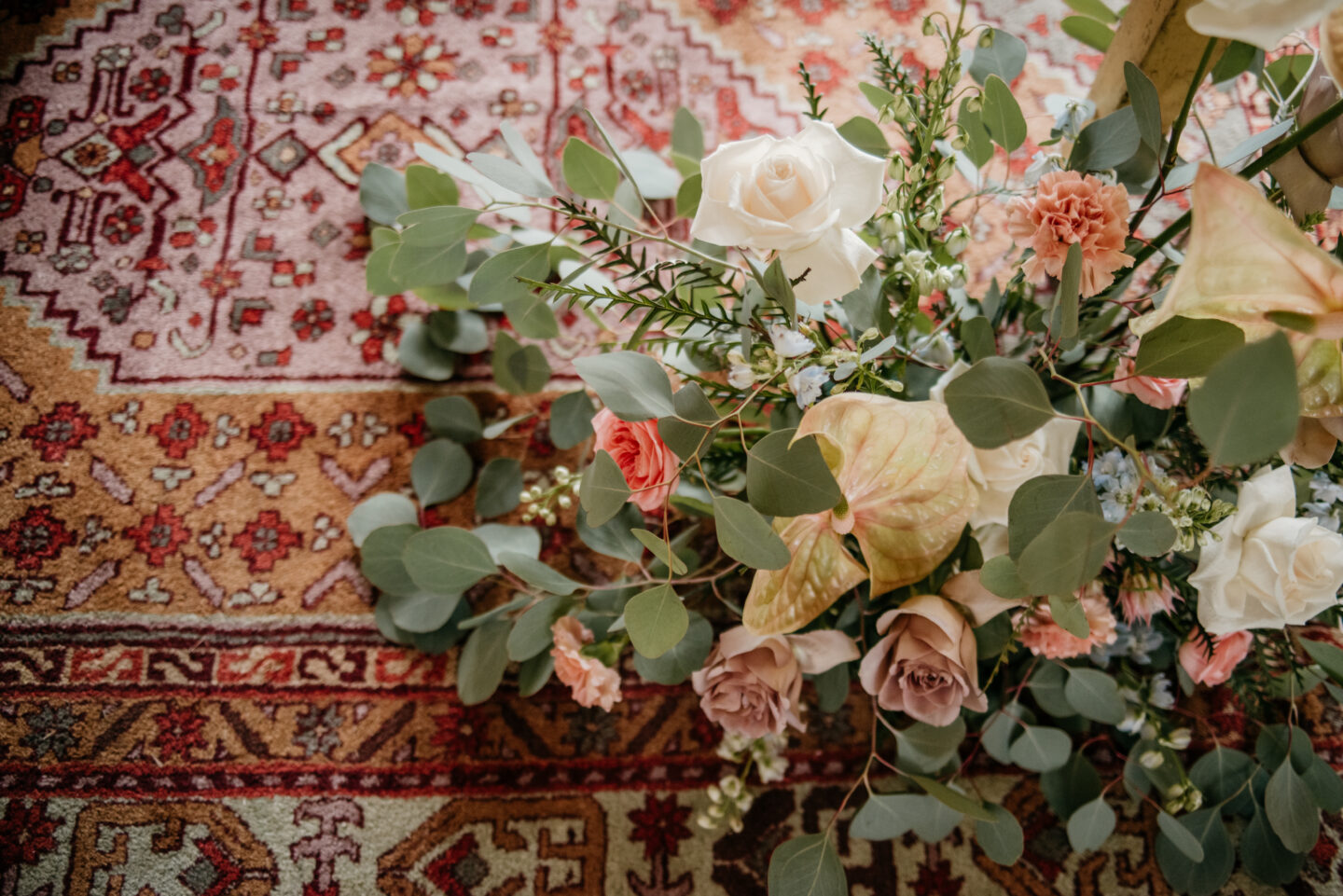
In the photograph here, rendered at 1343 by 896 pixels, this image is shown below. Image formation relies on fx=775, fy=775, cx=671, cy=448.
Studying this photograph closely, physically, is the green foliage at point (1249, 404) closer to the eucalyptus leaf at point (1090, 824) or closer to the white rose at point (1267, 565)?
the white rose at point (1267, 565)

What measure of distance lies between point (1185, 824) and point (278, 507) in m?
1.22

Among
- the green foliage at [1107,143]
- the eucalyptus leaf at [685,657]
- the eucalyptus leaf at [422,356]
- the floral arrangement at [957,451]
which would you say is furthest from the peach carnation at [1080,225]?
the eucalyptus leaf at [422,356]

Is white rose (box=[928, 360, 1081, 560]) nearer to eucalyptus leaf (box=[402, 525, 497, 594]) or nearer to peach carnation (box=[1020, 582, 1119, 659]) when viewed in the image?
peach carnation (box=[1020, 582, 1119, 659])

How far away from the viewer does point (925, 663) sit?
24.6 inches

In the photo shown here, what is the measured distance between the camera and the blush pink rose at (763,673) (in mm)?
720

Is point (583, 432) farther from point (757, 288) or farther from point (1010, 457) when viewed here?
point (1010, 457)

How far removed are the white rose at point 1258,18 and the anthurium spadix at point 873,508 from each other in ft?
0.83

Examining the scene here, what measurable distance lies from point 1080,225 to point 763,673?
1.50 feet

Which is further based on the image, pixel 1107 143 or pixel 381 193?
pixel 381 193

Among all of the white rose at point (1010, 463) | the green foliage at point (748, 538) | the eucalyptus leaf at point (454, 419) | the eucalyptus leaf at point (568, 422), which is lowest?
the eucalyptus leaf at point (454, 419)

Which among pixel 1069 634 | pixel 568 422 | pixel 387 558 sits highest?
pixel 1069 634

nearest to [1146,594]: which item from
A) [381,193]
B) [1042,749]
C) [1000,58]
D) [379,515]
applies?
[1042,749]

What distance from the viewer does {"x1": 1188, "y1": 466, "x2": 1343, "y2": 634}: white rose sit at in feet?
1.81

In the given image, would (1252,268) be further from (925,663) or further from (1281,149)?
(925,663)
